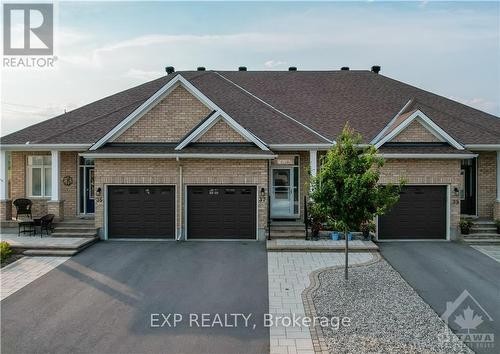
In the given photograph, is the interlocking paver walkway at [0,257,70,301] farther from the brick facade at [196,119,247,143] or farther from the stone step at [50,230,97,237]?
the brick facade at [196,119,247,143]

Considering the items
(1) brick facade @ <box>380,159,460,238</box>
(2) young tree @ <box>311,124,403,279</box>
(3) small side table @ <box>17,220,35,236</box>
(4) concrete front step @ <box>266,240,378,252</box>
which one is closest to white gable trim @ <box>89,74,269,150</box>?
(4) concrete front step @ <box>266,240,378,252</box>

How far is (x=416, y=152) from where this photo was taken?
535 inches

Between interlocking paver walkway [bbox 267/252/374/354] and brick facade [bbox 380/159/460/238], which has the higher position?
brick facade [bbox 380/159/460/238]

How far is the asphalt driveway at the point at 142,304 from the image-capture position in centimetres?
645

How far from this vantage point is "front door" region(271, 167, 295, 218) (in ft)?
51.5

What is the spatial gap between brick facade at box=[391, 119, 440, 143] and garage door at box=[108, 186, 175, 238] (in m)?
9.84

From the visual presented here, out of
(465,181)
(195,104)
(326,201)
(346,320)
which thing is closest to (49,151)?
(195,104)

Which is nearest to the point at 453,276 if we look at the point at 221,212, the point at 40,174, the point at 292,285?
the point at 292,285

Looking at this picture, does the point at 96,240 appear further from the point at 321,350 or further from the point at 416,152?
the point at 416,152

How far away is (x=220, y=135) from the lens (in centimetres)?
1404

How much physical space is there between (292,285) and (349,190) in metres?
2.94

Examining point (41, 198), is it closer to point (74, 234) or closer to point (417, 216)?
point (74, 234)

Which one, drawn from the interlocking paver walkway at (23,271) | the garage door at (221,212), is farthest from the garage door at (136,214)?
the interlocking paver walkway at (23,271)

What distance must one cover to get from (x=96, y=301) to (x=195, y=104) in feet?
28.6
